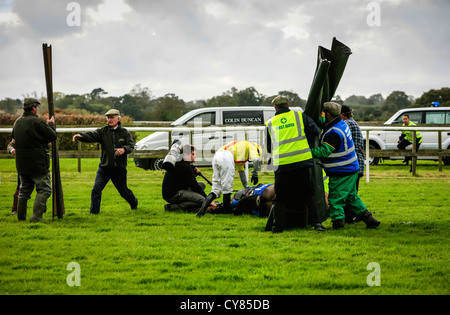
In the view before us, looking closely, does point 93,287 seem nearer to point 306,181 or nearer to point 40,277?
point 40,277

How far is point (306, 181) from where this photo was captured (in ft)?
25.6

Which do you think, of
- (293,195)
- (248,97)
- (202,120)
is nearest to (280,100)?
(293,195)

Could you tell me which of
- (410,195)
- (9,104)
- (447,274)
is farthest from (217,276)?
(9,104)

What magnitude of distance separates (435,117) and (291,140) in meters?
14.4

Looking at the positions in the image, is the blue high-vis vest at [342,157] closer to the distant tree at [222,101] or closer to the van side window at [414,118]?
the van side window at [414,118]

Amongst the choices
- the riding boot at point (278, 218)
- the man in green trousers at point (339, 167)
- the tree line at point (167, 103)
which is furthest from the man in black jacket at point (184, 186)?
the tree line at point (167, 103)


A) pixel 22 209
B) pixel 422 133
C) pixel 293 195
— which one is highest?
pixel 422 133

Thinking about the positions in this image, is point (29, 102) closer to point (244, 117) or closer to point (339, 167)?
point (339, 167)

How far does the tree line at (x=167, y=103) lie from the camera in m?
39.4

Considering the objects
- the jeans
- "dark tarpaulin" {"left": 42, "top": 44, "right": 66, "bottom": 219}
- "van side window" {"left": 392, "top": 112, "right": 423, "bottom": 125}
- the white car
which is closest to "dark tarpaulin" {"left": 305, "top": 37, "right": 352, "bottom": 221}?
the jeans

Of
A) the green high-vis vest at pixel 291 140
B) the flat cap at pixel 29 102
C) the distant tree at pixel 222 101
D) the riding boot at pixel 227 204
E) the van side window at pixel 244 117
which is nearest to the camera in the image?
the green high-vis vest at pixel 291 140

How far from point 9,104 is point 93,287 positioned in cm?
5179

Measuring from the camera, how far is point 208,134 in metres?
17.0

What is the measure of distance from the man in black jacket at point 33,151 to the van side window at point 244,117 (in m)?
9.94
